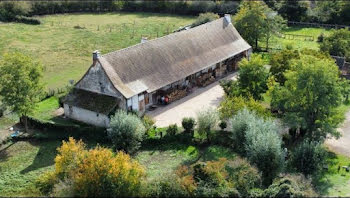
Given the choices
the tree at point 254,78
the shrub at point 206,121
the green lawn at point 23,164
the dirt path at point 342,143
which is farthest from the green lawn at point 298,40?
the green lawn at point 23,164

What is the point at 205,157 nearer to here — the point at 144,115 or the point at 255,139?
the point at 255,139

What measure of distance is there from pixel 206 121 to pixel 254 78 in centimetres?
1024

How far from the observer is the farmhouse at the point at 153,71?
51844 millimetres

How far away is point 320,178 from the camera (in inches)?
1633

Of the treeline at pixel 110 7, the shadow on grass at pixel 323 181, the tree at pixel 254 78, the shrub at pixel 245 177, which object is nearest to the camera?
the shrub at pixel 245 177

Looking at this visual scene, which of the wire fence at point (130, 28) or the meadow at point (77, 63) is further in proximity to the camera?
the wire fence at point (130, 28)

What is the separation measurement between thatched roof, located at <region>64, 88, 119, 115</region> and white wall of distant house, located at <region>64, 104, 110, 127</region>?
0.51 m

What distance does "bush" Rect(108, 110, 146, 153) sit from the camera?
Result: 45719 millimetres

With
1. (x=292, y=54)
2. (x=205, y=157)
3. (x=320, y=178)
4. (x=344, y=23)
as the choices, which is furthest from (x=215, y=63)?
(x=344, y=23)

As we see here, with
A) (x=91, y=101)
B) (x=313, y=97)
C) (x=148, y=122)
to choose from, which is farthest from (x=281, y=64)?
(x=91, y=101)

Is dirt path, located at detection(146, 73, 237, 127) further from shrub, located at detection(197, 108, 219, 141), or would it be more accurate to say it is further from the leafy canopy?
the leafy canopy

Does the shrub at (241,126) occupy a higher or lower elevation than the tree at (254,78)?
lower

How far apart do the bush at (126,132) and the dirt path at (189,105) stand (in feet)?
19.7

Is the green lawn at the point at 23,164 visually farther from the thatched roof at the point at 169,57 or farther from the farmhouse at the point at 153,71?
the thatched roof at the point at 169,57
